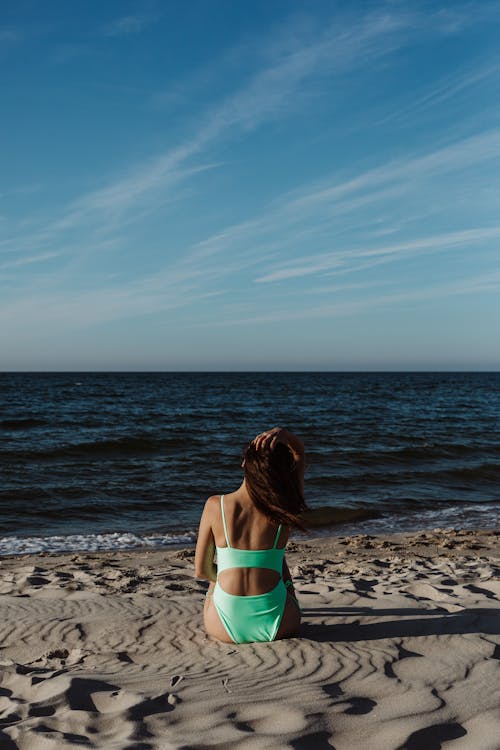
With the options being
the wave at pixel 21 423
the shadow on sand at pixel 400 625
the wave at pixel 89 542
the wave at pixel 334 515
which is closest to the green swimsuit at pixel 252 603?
the shadow on sand at pixel 400 625

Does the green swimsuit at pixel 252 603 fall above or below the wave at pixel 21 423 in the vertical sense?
above

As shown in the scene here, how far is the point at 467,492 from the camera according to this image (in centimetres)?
1287

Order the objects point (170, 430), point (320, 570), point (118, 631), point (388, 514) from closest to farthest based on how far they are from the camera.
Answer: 1. point (118, 631)
2. point (320, 570)
3. point (388, 514)
4. point (170, 430)

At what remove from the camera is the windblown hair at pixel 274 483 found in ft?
12.1

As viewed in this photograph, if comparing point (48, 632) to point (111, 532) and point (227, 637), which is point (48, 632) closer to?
point (227, 637)

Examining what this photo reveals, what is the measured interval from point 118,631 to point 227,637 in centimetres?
97

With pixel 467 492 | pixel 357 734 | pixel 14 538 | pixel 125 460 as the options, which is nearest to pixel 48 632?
pixel 357 734

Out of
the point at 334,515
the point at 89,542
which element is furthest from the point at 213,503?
the point at 334,515

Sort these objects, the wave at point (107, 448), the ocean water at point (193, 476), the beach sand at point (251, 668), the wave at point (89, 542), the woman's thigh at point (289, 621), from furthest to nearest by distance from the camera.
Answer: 1. the wave at point (107, 448)
2. the ocean water at point (193, 476)
3. the wave at point (89, 542)
4. the woman's thigh at point (289, 621)
5. the beach sand at point (251, 668)

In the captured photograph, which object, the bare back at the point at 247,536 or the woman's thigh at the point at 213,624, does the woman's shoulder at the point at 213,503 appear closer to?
the bare back at the point at 247,536

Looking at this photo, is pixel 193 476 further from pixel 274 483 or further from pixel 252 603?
pixel 274 483

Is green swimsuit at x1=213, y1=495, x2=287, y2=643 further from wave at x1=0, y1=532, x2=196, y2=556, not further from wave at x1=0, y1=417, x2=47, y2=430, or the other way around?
wave at x1=0, y1=417, x2=47, y2=430

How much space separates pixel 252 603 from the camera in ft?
12.8

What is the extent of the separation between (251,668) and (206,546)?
0.81 metres
